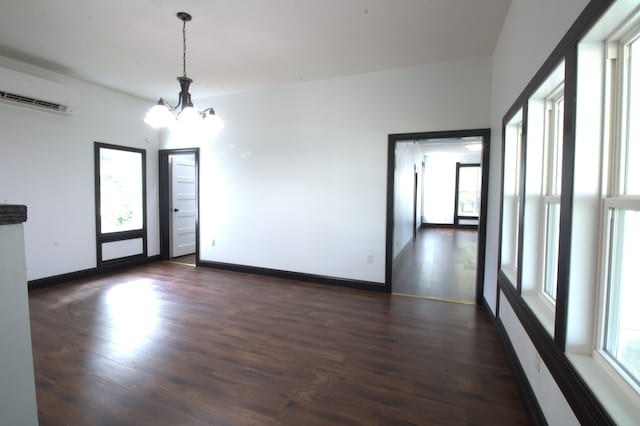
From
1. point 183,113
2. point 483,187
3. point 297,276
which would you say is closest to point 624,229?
point 483,187

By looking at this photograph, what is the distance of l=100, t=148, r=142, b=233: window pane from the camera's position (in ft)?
16.7

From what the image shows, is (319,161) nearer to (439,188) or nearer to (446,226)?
(439,188)

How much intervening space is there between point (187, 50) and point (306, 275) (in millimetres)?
3347

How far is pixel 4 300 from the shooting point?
1088 millimetres

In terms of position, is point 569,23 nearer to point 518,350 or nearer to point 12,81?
point 518,350

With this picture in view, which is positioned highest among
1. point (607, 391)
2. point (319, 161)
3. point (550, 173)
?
point (319, 161)

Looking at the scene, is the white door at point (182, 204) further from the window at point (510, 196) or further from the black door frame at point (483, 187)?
the window at point (510, 196)

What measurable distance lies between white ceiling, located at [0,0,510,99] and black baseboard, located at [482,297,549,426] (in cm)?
290

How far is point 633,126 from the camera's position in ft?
3.94

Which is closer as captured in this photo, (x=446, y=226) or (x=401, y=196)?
A: (x=401, y=196)

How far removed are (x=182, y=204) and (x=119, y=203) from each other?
1195 mm

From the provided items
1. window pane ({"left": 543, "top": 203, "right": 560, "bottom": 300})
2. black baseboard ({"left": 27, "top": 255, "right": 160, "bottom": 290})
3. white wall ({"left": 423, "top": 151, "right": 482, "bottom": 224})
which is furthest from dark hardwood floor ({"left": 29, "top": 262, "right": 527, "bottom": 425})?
white wall ({"left": 423, "top": 151, "right": 482, "bottom": 224})

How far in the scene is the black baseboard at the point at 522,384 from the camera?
1.78 metres

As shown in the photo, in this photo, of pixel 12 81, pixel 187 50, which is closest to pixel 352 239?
pixel 187 50
